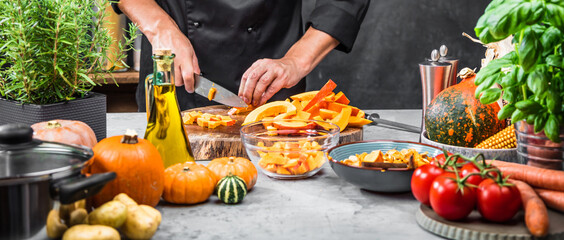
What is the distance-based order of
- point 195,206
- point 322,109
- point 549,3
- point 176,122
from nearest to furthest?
point 549,3 < point 195,206 < point 176,122 < point 322,109

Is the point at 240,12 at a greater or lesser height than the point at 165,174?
greater

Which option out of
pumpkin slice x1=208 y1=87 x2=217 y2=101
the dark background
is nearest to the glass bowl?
pumpkin slice x1=208 y1=87 x2=217 y2=101

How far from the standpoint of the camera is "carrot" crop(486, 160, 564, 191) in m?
1.10

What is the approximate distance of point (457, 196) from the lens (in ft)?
3.25

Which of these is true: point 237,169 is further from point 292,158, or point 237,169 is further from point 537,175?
point 537,175

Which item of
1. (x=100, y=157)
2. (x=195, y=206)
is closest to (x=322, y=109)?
(x=195, y=206)

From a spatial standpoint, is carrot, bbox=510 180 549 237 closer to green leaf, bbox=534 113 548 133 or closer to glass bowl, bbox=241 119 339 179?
green leaf, bbox=534 113 548 133

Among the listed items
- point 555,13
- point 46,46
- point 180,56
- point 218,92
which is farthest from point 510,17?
point 180,56

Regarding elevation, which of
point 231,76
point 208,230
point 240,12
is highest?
point 240,12

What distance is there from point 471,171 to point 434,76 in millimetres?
684

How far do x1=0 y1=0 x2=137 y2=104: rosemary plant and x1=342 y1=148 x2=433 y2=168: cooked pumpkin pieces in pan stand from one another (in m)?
0.67

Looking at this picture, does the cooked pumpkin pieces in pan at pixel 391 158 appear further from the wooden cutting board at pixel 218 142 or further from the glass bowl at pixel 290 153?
the wooden cutting board at pixel 218 142

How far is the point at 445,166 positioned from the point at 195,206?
1.64ft

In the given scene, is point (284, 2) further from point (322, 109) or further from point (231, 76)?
point (322, 109)
